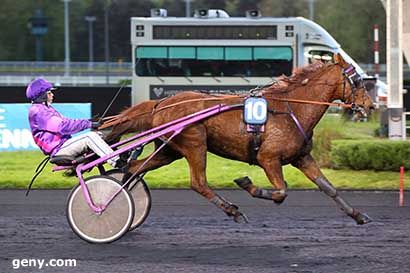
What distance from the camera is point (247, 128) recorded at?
789 centimetres

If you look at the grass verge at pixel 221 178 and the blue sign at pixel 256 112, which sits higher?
the blue sign at pixel 256 112

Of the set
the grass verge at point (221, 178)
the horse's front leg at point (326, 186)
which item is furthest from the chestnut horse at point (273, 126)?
the grass verge at point (221, 178)

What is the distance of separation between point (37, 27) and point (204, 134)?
40984 millimetres

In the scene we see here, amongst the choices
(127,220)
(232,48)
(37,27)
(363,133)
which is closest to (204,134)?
(127,220)

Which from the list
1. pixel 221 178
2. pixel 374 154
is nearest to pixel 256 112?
pixel 221 178

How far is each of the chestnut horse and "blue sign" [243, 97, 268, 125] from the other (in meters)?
0.08

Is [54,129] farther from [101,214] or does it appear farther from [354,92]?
[354,92]

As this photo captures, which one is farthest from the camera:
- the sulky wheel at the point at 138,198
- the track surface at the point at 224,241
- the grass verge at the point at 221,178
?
the grass verge at the point at 221,178

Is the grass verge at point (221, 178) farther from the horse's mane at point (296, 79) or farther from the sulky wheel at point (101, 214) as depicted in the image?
the sulky wheel at point (101, 214)

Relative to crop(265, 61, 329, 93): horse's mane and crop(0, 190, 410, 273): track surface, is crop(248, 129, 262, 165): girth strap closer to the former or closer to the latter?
crop(265, 61, 329, 93): horse's mane

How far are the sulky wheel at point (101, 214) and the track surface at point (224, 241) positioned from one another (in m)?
0.12

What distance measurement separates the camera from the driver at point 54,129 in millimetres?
7883

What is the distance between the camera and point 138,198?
8.59 metres

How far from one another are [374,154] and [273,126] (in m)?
6.25
